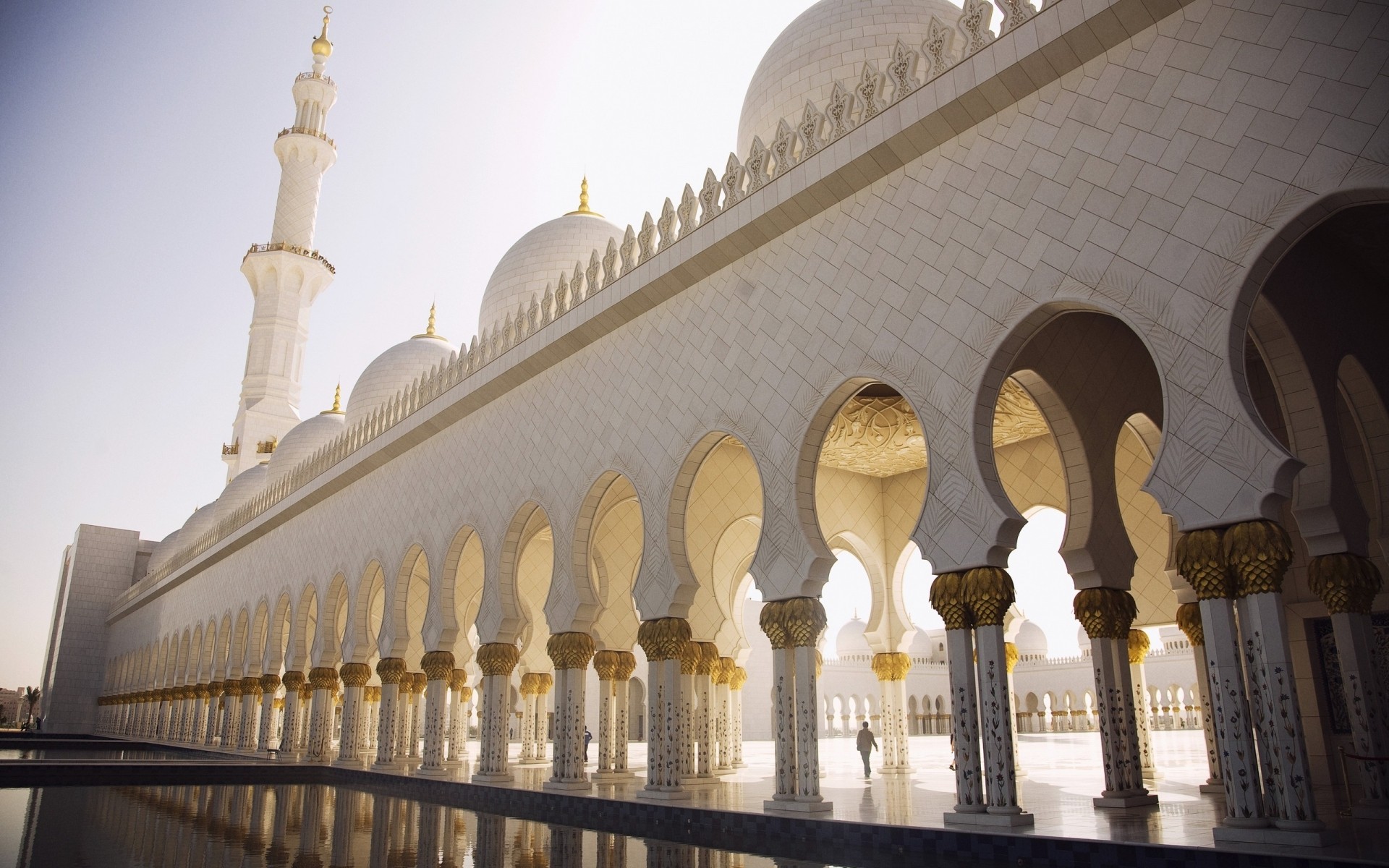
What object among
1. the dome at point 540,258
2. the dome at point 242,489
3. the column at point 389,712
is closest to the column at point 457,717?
the column at point 389,712

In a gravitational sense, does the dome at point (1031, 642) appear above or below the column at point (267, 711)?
above

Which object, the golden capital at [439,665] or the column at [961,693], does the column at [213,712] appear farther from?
the column at [961,693]

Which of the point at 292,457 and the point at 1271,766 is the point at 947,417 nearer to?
the point at 1271,766

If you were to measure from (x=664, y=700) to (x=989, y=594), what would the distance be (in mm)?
2995

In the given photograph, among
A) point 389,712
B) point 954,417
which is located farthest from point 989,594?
point 389,712

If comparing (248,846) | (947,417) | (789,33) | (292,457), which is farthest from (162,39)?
Result: (292,457)

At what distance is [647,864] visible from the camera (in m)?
4.73

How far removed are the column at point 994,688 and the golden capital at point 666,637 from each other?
8.09 feet

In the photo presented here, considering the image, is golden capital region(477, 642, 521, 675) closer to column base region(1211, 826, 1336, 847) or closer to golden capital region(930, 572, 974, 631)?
golden capital region(930, 572, 974, 631)

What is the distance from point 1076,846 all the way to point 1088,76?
3722mm

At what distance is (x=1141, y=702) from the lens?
290 inches

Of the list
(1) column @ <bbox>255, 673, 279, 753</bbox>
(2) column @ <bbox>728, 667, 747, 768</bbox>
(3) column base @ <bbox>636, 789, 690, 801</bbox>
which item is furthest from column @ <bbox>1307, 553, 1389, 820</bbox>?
(1) column @ <bbox>255, 673, 279, 753</bbox>

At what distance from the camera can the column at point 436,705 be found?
984cm

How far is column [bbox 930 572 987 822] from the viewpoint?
4.90m
